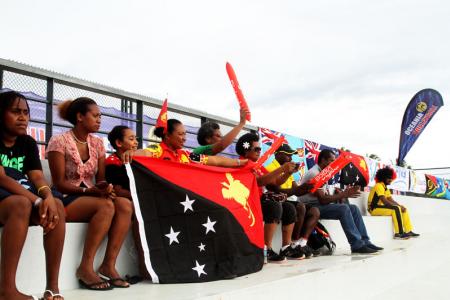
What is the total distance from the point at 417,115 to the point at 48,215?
14.3 m

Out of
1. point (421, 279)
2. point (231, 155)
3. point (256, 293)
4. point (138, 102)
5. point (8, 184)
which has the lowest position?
point (421, 279)

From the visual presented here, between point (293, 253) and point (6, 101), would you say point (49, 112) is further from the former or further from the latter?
point (293, 253)

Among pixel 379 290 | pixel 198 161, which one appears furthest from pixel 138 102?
pixel 379 290

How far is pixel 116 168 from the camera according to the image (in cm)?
332

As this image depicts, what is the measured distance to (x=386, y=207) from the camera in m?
7.32

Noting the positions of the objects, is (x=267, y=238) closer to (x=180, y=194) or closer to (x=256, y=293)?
(x=180, y=194)

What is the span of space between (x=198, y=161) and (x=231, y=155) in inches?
123

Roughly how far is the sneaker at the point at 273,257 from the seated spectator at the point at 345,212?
41.4 inches

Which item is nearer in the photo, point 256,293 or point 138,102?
point 256,293

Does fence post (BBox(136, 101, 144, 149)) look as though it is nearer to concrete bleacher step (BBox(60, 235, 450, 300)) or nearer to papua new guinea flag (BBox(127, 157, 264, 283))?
papua new guinea flag (BBox(127, 157, 264, 283))

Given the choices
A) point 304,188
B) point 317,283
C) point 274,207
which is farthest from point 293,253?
point 317,283

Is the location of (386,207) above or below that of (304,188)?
below

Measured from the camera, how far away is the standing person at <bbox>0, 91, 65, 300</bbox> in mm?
2150

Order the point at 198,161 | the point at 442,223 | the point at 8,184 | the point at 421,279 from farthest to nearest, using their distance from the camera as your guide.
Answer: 1. the point at 442,223
2. the point at 421,279
3. the point at 198,161
4. the point at 8,184
